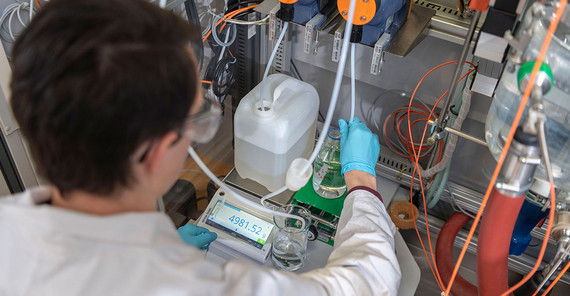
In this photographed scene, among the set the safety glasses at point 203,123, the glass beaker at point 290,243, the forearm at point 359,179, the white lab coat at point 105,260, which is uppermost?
the safety glasses at point 203,123

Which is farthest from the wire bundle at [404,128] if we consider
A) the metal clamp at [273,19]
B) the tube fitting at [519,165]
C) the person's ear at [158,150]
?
the person's ear at [158,150]

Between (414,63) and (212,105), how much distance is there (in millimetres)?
1041

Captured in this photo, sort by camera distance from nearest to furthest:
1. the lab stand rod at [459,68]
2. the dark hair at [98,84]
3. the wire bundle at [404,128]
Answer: the dark hair at [98,84]
the lab stand rod at [459,68]
the wire bundle at [404,128]

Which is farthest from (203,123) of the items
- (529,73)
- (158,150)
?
(529,73)

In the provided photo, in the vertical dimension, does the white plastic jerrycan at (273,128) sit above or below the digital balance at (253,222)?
above

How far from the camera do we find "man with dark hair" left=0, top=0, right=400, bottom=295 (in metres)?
0.66

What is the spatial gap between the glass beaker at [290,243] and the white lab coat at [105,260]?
1.79 ft

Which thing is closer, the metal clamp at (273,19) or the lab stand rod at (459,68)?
the lab stand rod at (459,68)

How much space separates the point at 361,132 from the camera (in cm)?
140

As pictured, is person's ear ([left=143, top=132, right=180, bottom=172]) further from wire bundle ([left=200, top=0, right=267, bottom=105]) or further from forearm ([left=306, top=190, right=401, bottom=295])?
wire bundle ([left=200, top=0, right=267, bottom=105])

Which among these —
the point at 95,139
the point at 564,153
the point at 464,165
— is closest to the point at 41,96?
the point at 95,139

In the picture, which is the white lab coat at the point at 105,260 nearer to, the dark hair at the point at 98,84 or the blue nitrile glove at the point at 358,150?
the dark hair at the point at 98,84

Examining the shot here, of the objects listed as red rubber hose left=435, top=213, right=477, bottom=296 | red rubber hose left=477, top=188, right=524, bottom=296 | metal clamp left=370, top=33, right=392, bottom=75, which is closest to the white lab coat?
red rubber hose left=477, top=188, right=524, bottom=296

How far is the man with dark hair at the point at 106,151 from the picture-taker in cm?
66
